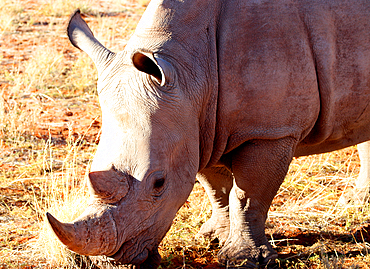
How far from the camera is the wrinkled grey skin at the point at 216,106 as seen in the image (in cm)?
317

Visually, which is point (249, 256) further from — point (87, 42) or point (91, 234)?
point (87, 42)

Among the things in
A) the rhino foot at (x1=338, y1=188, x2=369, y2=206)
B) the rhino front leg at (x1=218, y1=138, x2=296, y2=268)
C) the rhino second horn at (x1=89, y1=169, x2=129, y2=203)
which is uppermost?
the rhino second horn at (x1=89, y1=169, x2=129, y2=203)

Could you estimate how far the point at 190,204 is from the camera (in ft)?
17.2

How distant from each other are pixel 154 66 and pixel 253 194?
124 cm

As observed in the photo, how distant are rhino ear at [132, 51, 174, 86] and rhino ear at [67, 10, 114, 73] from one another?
1.31 feet

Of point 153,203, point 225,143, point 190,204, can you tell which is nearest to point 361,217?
point 190,204

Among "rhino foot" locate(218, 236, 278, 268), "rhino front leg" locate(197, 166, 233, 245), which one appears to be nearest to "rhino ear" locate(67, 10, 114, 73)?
"rhino front leg" locate(197, 166, 233, 245)

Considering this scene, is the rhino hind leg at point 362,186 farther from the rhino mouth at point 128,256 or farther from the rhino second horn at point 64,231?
the rhino second horn at point 64,231

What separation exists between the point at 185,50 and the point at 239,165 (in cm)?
92

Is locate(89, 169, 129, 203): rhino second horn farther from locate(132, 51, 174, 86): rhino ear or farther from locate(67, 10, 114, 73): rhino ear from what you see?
locate(67, 10, 114, 73): rhino ear

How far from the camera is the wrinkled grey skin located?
3.17 meters

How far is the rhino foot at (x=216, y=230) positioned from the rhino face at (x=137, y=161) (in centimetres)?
129

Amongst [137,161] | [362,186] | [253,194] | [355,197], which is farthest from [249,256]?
[362,186]

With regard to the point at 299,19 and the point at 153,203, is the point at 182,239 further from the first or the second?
the point at 299,19
